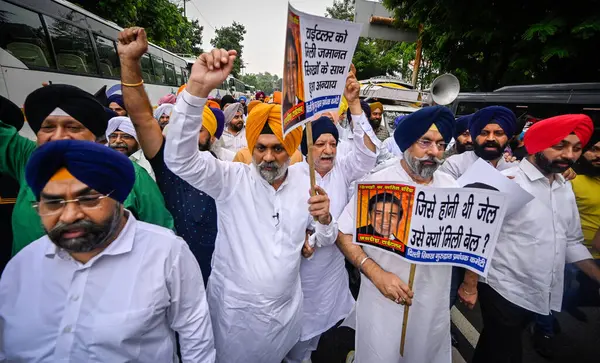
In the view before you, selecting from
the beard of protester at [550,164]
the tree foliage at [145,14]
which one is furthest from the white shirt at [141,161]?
the tree foliage at [145,14]

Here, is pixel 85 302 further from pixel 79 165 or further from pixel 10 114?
pixel 10 114

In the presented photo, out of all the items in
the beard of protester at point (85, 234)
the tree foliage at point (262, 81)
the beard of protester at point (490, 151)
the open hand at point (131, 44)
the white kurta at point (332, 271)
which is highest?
the tree foliage at point (262, 81)

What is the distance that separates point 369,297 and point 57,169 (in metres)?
1.95

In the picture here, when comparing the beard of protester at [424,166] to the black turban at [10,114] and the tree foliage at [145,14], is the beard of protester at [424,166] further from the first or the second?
the tree foliage at [145,14]

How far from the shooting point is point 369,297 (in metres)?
2.07

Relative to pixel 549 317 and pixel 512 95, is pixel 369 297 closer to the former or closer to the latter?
pixel 549 317

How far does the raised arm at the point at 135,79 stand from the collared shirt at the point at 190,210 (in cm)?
45

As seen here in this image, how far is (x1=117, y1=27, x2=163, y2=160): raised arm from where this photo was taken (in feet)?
5.62

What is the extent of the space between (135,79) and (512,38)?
1023 centimetres

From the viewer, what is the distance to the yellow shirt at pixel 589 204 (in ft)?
9.18

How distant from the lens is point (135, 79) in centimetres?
177

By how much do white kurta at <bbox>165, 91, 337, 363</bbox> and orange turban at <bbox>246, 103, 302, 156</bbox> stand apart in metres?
0.25

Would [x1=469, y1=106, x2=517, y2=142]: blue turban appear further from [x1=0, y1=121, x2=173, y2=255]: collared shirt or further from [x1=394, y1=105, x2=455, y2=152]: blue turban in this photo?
[x1=0, y1=121, x2=173, y2=255]: collared shirt

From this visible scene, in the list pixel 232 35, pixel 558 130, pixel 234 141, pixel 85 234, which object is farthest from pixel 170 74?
pixel 232 35
